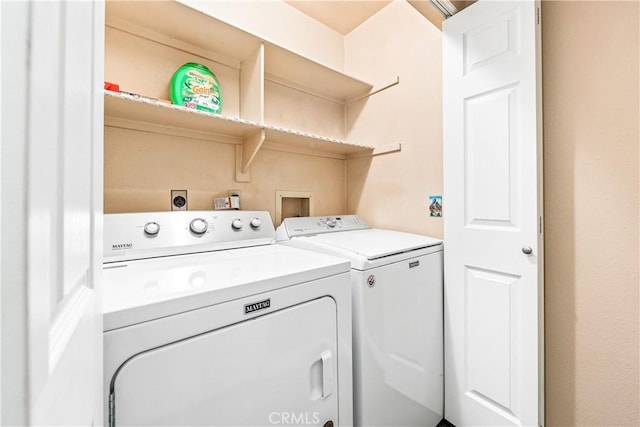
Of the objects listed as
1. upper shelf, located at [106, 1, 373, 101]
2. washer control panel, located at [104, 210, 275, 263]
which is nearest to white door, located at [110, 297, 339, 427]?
washer control panel, located at [104, 210, 275, 263]

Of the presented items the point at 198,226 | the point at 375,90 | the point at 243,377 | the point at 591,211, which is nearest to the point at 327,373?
the point at 243,377

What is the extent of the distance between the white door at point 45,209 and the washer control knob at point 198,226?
96 centimetres

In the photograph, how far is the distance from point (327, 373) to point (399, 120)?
1.65 metres

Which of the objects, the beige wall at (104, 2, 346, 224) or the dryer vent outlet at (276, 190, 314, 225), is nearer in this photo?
the beige wall at (104, 2, 346, 224)

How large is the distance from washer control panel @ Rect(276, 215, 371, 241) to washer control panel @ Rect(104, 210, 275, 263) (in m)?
0.09

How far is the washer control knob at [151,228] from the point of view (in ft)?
3.92

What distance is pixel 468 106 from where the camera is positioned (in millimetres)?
1404

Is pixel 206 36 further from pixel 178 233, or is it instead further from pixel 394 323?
pixel 394 323

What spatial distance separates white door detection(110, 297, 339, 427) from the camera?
2.09ft

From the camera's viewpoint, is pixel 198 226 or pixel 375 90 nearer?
pixel 198 226

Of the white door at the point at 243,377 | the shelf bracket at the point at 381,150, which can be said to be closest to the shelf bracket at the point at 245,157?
the shelf bracket at the point at 381,150

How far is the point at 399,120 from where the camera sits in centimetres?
191

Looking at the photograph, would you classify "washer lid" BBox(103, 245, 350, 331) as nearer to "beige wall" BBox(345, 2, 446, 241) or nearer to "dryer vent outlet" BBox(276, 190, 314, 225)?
"dryer vent outlet" BBox(276, 190, 314, 225)

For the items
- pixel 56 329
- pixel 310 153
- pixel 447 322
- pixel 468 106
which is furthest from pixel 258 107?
pixel 447 322
